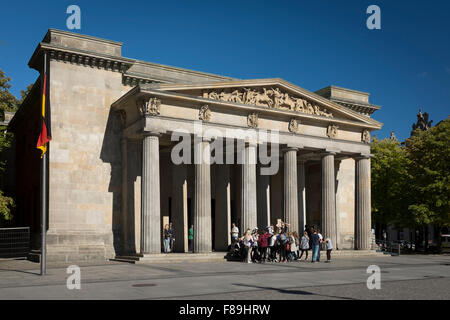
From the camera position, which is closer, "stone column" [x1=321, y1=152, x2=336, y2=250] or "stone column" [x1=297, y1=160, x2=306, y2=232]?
"stone column" [x1=321, y1=152, x2=336, y2=250]

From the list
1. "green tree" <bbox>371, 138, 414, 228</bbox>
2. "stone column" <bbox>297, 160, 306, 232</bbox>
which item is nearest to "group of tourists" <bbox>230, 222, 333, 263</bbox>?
"stone column" <bbox>297, 160, 306, 232</bbox>

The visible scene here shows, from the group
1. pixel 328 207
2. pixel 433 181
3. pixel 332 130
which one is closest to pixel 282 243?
pixel 328 207

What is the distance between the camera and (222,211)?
1398 inches

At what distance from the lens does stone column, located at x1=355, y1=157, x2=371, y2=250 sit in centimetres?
3866

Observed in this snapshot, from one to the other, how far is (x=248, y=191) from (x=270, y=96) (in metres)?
7.06

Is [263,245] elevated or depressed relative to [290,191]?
depressed

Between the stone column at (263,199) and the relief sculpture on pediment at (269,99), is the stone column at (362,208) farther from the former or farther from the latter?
the stone column at (263,199)

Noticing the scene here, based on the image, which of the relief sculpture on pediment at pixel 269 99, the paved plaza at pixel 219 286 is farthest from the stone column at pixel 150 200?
the paved plaza at pixel 219 286

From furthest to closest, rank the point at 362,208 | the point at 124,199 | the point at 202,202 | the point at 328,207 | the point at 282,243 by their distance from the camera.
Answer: the point at 362,208
the point at 328,207
the point at 124,199
the point at 202,202
the point at 282,243

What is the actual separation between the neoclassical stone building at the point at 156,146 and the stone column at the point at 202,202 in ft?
0.21

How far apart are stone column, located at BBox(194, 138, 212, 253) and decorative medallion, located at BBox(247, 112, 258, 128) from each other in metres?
4.04

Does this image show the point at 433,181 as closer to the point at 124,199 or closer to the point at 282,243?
the point at 282,243

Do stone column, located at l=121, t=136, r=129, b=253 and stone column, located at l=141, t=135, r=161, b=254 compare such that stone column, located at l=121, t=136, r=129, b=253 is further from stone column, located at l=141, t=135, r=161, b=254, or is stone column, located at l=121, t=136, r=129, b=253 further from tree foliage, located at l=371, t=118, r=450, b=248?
tree foliage, located at l=371, t=118, r=450, b=248

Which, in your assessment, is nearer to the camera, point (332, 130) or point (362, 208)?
point (332, 130)
